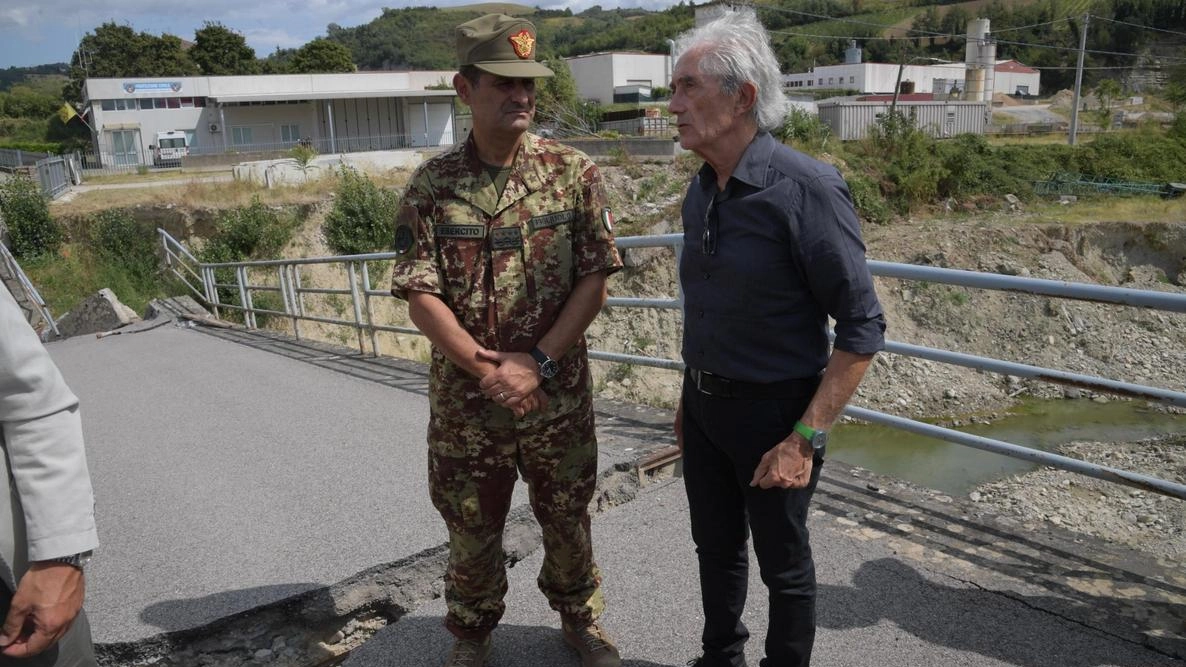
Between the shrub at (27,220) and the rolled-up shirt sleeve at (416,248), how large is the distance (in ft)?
73.3

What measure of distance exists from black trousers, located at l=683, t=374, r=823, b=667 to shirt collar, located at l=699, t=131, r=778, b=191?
561mm

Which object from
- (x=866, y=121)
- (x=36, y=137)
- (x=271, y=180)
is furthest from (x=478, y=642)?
→ (x=36, y=137)

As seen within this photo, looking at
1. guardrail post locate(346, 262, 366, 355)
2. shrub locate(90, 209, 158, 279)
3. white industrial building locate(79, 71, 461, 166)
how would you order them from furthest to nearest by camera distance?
white industrial building locate(79, 71, 461, 166) < shrub locate(90, 209, 158, 279) < guardrail post locate(346, 262, 366, 355)

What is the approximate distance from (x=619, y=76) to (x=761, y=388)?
72.2 meters

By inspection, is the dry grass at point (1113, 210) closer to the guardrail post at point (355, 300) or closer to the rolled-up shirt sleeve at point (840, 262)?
the guardrail post at point (355, 300)

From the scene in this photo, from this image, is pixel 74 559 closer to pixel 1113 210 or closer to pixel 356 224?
pixel 356 224

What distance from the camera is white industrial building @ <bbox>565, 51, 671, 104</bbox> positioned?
70.2 metres

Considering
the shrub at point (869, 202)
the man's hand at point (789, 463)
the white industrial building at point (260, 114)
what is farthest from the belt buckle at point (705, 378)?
the white industrial building at point (260, 114)

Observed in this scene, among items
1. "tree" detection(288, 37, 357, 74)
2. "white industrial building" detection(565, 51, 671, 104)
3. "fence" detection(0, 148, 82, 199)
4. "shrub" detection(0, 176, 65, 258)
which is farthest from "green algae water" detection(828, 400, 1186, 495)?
"tree" detection(288, 37, 357, 74)

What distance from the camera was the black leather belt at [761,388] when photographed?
2086 millimetres

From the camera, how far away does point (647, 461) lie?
396cm

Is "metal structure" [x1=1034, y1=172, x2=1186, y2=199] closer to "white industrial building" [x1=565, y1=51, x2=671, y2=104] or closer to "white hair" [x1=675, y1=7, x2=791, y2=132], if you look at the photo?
"white hair" [x1=675, y1=7, x2=791, y2=132]

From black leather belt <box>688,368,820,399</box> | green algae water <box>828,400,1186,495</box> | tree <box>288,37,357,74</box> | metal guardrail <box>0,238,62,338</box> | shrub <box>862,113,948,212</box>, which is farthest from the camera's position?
tree <box>288,37,357,74</box>

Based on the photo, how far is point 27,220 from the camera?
67.2ft
